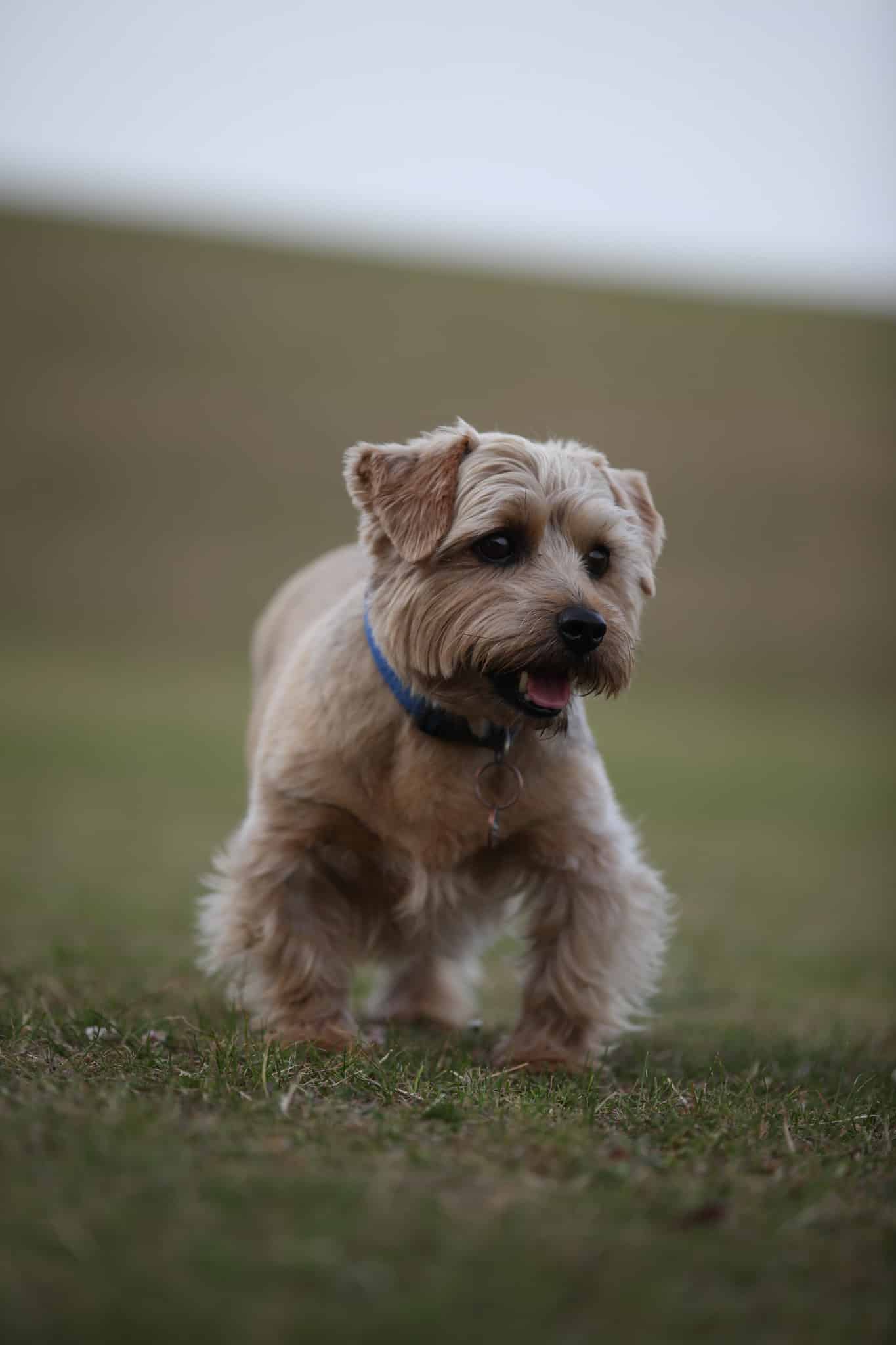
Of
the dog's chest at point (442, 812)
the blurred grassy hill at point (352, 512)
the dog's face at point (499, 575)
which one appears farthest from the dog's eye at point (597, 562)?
the blurred grassy hill at point (352, 512)

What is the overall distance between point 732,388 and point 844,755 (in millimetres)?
18168

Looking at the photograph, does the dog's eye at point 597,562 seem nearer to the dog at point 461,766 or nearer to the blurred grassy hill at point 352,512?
the dog at point 461,766

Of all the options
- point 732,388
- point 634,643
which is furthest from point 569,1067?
point 732,388

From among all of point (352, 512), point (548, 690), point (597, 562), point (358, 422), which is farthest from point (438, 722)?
point (358, 422)

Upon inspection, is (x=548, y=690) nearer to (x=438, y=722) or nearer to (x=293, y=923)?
(x=438, y=722)

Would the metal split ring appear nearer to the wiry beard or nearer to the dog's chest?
the dog's chest

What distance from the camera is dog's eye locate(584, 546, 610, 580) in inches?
175

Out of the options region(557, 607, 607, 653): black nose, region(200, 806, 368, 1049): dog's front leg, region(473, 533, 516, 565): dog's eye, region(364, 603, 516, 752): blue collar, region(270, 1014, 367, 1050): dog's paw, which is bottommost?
region(270, 1014, 367, 1050): dog's paw

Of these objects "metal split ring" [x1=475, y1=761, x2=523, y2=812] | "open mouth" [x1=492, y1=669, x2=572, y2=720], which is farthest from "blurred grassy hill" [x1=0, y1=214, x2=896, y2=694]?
"open mouth" [x1=492, y1=669, x2=572, y2=720]

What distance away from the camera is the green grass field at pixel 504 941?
2342 mm

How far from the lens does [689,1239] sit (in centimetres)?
253

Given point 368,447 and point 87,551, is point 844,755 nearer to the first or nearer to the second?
point 87,551

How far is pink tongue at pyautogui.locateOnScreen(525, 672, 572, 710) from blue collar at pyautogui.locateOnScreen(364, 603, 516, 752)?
0.28 meters

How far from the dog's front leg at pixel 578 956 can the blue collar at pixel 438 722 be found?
0.38 metres
